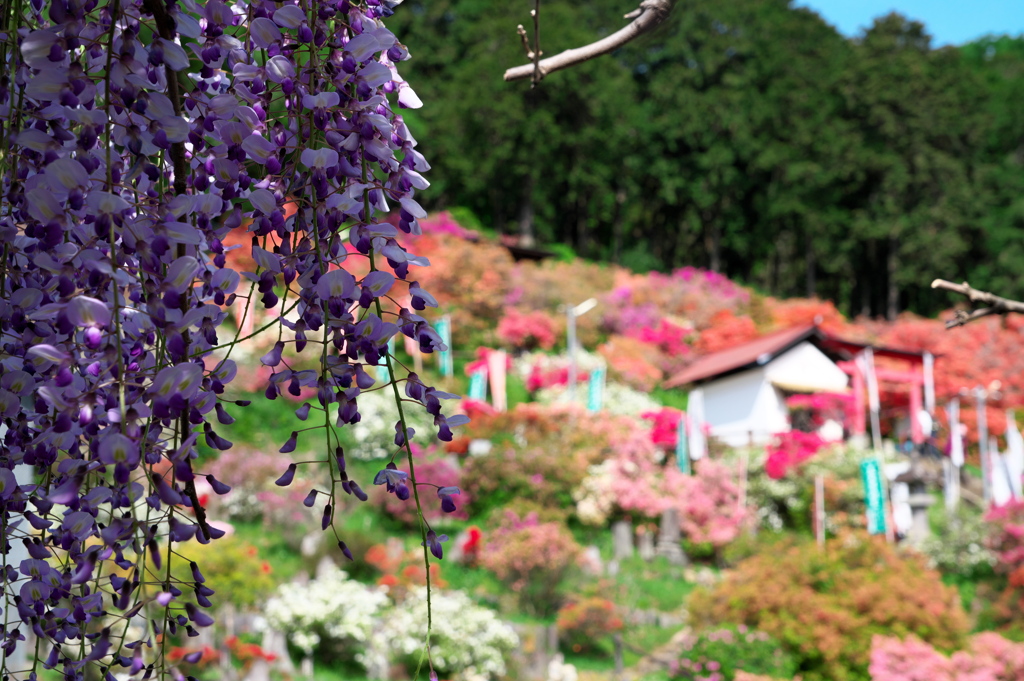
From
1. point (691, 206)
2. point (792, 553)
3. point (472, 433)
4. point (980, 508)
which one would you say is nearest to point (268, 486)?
point (472, 433)

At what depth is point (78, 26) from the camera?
0.82m

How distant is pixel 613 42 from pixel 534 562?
9562 millimetres

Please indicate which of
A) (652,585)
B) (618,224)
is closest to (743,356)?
(652,585)

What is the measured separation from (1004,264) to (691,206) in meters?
10.4

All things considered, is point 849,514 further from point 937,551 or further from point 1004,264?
point 1004,264

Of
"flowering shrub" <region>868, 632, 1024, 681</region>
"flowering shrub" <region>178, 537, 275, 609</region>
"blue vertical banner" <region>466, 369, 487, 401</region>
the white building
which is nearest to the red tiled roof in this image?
the white building

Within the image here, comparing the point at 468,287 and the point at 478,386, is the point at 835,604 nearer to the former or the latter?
the point at 478,386

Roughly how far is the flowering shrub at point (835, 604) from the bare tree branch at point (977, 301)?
23.7ft

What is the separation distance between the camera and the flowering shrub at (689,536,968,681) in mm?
8430

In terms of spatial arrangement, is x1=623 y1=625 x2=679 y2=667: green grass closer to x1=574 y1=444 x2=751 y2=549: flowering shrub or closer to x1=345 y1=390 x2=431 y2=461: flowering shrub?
x1=574 y1=444 x2=751 y2=549: flowering shrub

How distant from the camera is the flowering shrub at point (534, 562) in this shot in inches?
415

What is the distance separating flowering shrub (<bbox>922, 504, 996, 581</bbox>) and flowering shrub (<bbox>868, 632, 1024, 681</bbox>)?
495 cm

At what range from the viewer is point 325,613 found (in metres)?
8.55

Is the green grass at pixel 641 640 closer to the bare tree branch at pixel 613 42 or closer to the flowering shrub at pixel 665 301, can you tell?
the bare tree branch at pixel 613 42
